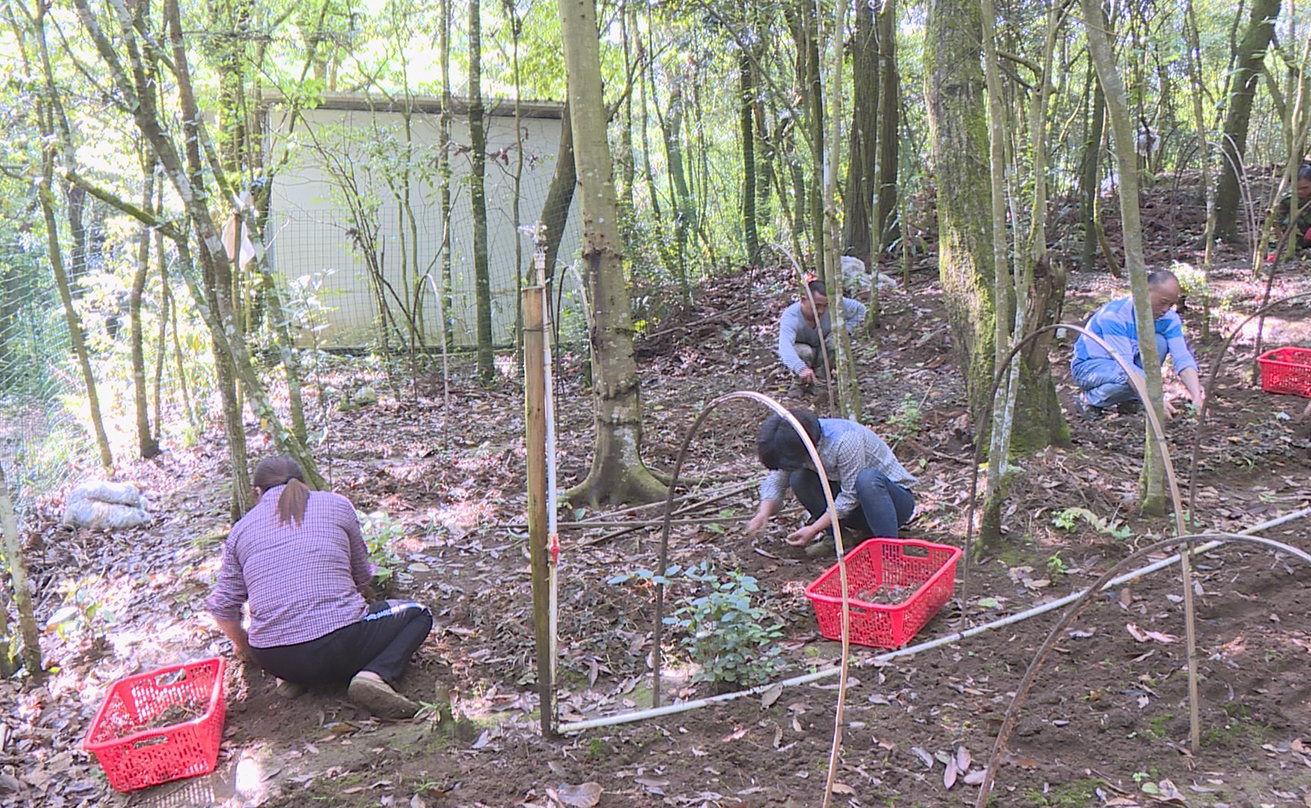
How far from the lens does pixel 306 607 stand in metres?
3.07

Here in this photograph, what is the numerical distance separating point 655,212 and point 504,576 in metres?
6.43

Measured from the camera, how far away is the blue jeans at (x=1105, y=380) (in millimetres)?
5184

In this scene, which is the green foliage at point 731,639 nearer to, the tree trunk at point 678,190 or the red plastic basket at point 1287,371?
the red plastic basket at point 1287,371

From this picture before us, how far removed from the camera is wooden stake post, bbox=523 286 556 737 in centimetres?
245

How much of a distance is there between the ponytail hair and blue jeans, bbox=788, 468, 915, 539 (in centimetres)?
219

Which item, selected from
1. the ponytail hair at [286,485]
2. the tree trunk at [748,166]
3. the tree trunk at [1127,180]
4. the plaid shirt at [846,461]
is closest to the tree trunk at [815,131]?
the plaid shirt at [846,461]

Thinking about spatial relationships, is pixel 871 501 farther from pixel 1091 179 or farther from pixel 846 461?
pixel 1091 179

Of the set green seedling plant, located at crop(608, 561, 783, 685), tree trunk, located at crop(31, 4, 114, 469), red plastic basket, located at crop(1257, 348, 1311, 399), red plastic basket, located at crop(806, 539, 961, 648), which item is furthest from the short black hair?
tree trunk, located at crop(31, 4, 114, 469)

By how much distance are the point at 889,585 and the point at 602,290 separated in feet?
7.04

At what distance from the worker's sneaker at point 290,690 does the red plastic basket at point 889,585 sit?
2.04 meters

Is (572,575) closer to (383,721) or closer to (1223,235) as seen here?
(383,721)

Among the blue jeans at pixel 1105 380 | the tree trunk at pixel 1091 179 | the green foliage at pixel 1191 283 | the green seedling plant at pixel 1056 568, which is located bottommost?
the green seedling plant at pixel 1056 568

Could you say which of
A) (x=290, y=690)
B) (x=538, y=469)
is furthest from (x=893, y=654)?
(x=290, y=690)

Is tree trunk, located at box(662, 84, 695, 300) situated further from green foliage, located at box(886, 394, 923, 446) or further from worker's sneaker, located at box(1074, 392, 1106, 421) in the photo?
worker's sneaker, located at box(1074, 392, 1106, 421)
